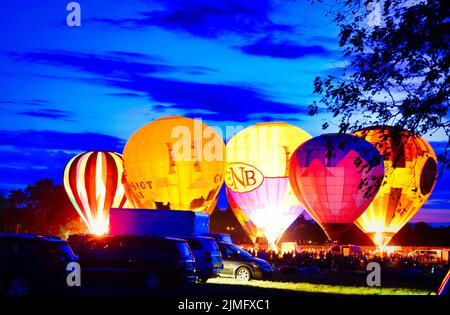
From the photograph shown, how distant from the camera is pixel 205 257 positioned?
31984 millimetres

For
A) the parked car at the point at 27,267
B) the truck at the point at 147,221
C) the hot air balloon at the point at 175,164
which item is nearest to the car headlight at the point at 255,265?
the truck at the point at 147,221

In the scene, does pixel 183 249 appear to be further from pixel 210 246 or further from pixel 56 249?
pixel 56 249

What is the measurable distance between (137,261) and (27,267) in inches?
240

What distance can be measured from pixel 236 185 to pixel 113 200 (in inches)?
415

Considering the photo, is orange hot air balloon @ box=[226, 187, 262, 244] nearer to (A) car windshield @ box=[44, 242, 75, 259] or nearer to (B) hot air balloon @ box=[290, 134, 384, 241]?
(B) hot air balloon @ box=[290, 134, 384, 241]

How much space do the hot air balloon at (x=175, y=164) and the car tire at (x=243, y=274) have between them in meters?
25.5

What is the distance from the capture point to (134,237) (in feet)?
90.2

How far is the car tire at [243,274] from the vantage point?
35669 mm

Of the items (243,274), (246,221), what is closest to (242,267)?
(243,274)

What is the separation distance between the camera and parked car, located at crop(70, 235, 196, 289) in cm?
2714

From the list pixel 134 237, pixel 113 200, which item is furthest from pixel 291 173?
pixel 134 237

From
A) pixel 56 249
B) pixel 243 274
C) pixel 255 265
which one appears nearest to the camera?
pixel 56 249

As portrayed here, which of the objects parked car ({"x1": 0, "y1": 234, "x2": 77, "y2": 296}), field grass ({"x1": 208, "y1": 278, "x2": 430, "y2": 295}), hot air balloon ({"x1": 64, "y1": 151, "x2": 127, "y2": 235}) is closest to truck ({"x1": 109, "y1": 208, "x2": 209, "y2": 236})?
field grass ({"x1": 208, "y1": 278, "x2": 430, "y2": 295})

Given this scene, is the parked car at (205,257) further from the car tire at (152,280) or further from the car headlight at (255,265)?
the car tire at (152,280)
